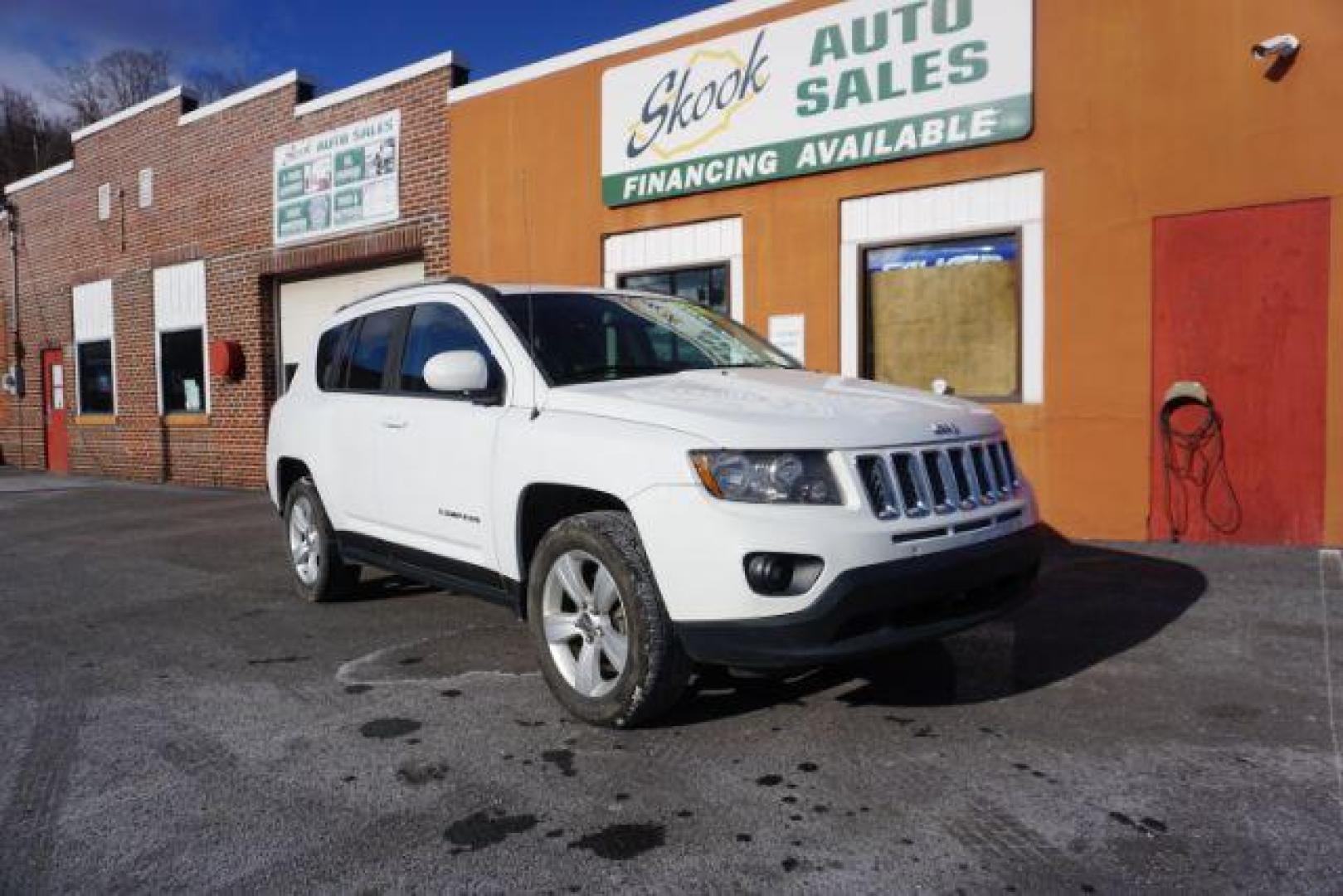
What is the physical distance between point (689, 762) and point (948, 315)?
5732 millimetres

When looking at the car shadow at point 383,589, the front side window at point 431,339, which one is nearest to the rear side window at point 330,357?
the front side window at point 431,339

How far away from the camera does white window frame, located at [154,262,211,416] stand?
48.3 ft

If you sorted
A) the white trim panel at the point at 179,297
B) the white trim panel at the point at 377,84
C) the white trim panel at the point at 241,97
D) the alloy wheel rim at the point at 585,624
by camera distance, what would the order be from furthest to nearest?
the white trim panel at the point at 179,297, the white trim panel at the point at 241,97, the white trim panel at the point at 377,84, the alloy wheel rim at the point at 585,624

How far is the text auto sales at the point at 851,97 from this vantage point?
7.67m

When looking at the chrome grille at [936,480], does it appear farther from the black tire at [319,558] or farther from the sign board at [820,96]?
the sign board at [820,96]

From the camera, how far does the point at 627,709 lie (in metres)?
3.42

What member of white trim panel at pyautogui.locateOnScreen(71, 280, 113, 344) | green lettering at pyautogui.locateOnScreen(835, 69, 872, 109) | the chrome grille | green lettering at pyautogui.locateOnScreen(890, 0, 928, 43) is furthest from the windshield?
white trim panel at pyautogui.locateOnScreen(71, 280, 113, 344)

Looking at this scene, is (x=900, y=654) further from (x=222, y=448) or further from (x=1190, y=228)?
(x=222, y=448)

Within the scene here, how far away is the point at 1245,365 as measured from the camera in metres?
6.86

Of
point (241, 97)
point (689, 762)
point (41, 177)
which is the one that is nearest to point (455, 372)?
point (689, 762)

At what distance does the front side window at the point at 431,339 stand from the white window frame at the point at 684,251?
405 cm

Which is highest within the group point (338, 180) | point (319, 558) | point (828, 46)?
point (828, 46)

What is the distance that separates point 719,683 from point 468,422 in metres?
1.57

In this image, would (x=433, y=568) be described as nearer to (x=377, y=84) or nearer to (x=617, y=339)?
(x=617, y=339)
